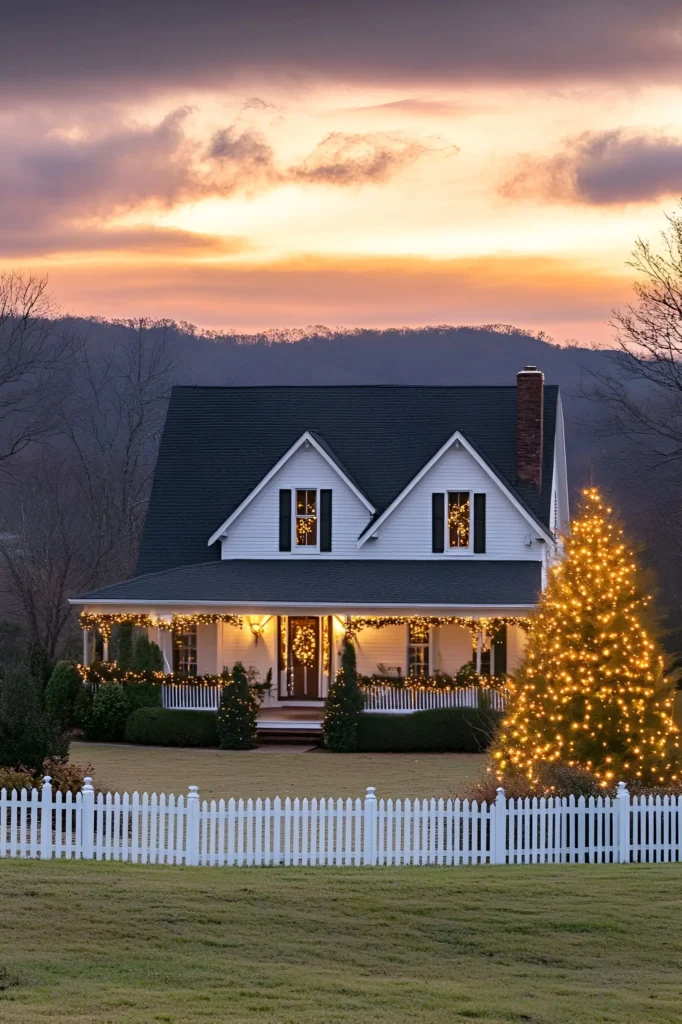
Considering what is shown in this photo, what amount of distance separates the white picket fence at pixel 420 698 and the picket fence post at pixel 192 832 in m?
16.7

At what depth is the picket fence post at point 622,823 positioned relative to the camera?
60.1ft

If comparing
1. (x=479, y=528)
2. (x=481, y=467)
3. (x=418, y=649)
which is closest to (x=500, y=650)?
(x=418, y=649)

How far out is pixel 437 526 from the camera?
38.5 meters

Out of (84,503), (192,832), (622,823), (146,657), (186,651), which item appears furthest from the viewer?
(84,503)

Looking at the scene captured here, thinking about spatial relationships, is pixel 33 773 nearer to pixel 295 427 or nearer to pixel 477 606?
pixel 477 606

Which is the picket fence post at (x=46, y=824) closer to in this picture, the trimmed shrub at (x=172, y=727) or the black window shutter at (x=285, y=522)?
the trimmed shrub at (x=172, y=727)

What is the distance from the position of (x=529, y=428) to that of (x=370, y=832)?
2323 centimetres

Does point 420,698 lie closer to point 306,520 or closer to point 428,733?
point 428,733

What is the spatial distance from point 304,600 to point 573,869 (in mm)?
18100

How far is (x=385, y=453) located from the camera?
4044cm

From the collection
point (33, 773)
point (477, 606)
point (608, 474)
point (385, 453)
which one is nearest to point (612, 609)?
point (33, 773)

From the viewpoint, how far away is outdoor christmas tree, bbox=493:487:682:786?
2030 centimetres

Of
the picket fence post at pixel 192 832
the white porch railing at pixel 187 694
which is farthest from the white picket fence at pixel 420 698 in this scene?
the picket fence post at pixel 192 832

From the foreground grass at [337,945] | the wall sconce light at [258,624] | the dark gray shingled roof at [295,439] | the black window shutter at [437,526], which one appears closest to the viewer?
the foreground grass at [337,945]
